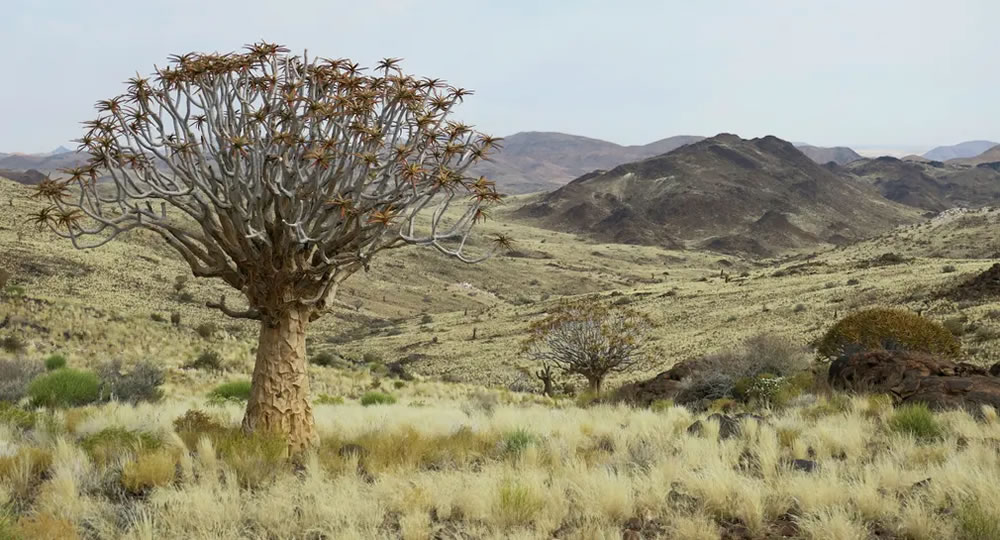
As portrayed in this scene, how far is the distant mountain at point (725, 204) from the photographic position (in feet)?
425

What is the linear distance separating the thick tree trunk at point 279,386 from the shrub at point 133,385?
7589 mm

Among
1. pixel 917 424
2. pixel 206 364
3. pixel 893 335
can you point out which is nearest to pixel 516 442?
pixel 917 424

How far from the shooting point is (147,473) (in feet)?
20.4

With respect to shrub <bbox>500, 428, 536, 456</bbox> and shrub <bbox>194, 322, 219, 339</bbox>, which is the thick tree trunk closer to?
shrub <bbox>500, 428, 536, 456</bbox>

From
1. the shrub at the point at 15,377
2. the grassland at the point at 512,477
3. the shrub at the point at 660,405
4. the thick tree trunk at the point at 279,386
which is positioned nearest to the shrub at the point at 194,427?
the grassland at the point at 512,477

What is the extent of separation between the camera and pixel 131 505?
5.69 m

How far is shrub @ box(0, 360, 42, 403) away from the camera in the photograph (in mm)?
13906

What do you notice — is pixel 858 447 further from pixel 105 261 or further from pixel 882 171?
pixel 882 171

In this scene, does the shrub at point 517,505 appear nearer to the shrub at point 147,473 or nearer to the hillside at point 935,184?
the shrub at point 147,473

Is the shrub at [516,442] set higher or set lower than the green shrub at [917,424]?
lower

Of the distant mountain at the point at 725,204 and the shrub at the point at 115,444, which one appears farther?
the distant mountain at the point at 725,204

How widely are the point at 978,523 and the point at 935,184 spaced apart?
214 m

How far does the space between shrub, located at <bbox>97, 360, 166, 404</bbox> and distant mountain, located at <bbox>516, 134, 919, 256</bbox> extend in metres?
115

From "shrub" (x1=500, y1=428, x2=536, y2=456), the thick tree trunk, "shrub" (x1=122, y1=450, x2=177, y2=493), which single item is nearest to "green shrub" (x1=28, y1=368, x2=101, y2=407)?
the thick tree trunk
